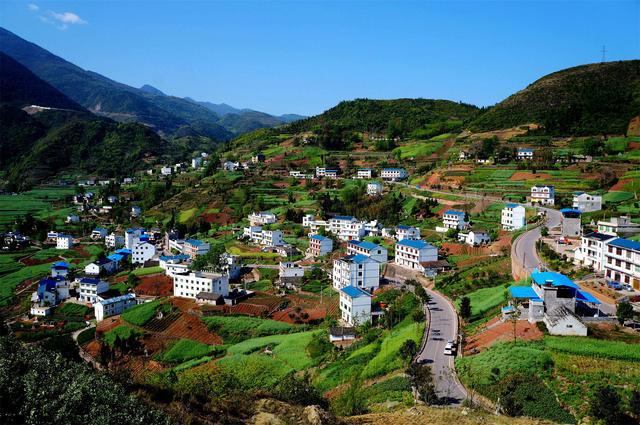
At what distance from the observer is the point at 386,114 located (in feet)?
342

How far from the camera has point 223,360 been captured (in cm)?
2559

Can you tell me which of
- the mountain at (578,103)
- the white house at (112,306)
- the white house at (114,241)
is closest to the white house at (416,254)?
the white house at (112,306)

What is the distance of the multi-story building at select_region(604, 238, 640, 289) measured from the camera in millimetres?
24359

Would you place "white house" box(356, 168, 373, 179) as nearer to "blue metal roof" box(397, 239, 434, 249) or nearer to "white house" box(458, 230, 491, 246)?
"white house" box(458, 230, 491, 246)

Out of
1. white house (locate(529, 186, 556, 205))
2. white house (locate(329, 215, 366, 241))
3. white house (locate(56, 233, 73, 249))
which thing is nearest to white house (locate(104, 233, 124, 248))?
white house (locate(56, 233, 73, 249))

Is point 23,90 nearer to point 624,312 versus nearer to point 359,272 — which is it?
Result: point 359,272

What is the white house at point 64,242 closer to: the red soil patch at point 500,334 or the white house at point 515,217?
the white house at point 515,217

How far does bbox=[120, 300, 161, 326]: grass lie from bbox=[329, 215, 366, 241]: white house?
18.1 m

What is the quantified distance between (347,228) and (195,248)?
44.5 feet

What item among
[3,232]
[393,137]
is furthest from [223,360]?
[393,137]

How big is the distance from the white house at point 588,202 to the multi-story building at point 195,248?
3070 cm

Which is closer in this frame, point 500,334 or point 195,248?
point 500,334

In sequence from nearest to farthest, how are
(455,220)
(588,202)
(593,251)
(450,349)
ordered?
(450,349)
(593,251)
(588,202)
(455,220)

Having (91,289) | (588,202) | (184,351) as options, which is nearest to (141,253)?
(91,289)
